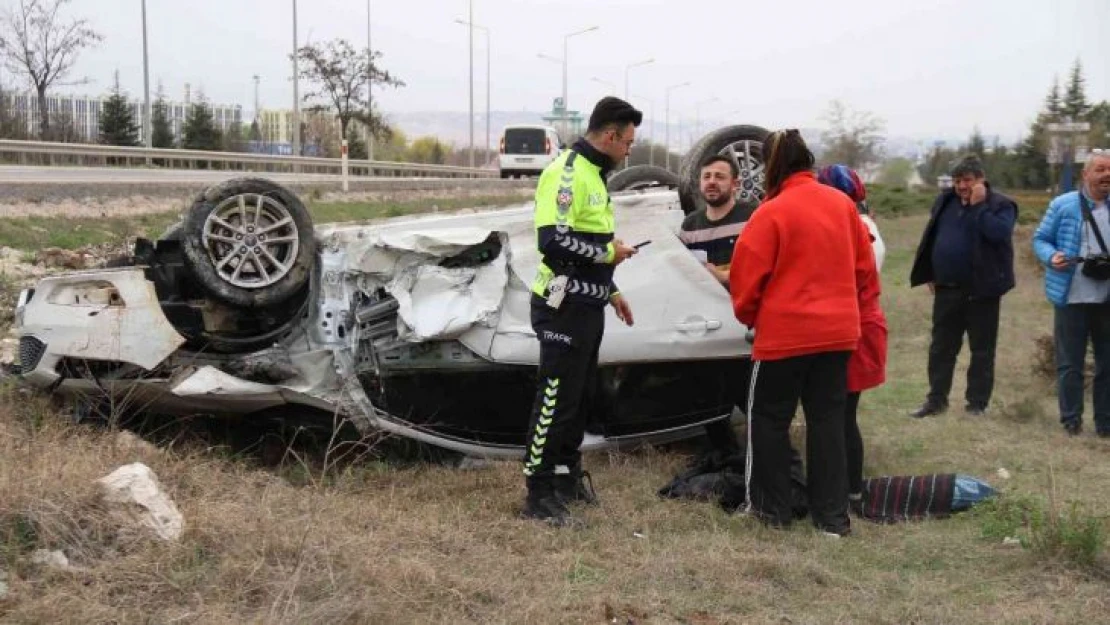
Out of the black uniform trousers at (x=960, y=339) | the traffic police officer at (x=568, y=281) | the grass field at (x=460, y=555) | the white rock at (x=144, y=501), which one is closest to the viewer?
the grass field at (x=460, y=555)

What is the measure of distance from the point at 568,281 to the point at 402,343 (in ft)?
2.83

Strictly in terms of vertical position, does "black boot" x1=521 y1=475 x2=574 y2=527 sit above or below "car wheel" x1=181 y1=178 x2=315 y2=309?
below

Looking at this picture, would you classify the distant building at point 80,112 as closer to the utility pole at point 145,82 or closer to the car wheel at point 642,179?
the utility pole at point 145,82

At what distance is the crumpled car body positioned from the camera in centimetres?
428

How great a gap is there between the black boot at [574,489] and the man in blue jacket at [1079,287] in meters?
3.24

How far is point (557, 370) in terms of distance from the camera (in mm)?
4008

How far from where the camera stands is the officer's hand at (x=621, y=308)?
421 centimetres

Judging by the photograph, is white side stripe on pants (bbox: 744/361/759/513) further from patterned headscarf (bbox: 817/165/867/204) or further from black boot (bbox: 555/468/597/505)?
patterned headscarf (bbox: 817/165/867/204)

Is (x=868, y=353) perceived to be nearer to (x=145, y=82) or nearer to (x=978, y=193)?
(x=978, y=193)

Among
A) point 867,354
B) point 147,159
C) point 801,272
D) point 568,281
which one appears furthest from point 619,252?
point 147,159

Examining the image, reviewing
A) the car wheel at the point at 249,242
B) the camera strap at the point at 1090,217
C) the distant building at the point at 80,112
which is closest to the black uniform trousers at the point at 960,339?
the camera strap at the point at 1090,217

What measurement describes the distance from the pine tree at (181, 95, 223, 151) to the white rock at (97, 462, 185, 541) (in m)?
32.2

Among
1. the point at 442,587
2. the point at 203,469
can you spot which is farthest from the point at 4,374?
the point at 442,587

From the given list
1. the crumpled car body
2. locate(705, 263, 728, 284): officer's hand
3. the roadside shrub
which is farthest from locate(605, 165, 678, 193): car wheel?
the roadside shrub
